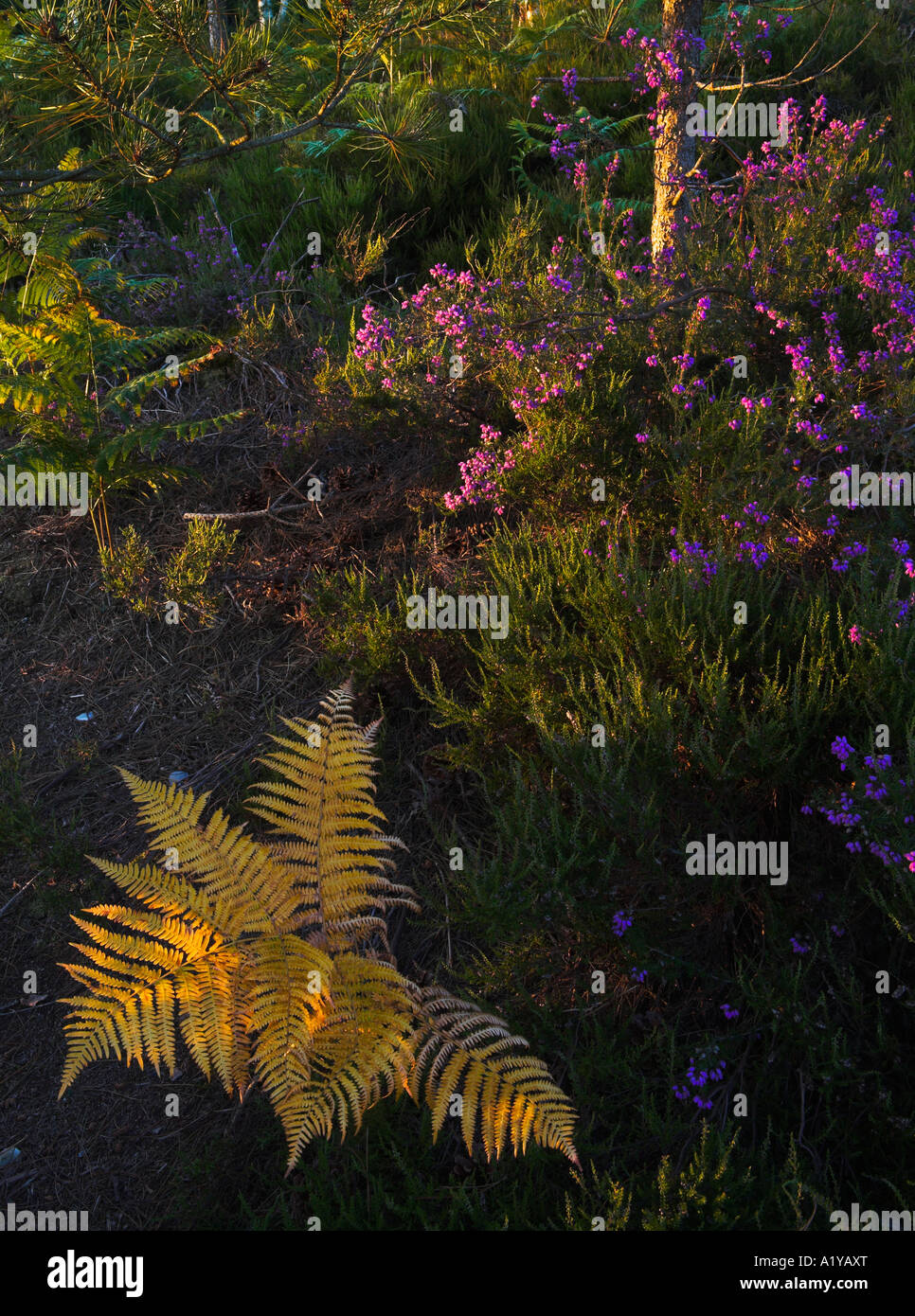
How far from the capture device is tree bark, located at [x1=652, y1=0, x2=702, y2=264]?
12.7 ft

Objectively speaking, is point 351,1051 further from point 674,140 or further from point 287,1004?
A: point 674,140

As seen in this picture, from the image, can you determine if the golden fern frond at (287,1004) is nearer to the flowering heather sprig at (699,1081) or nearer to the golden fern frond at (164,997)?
the golden fern frond at (164,997)

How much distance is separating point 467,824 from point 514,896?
558 millimetres

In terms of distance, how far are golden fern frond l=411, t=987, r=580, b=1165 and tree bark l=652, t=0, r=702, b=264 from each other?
125 inches

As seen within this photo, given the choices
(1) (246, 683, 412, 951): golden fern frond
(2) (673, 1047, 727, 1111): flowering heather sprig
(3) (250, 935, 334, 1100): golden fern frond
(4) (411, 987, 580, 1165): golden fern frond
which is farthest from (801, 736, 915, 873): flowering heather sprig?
(3) (250, 935, 334, 1100): golden fern frond

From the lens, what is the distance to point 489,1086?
187 cm

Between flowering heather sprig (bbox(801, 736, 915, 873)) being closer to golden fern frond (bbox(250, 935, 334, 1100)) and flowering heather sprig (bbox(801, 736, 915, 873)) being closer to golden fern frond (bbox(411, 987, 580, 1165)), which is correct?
golden fern frond (bbox(411, 987, 580, 1165))

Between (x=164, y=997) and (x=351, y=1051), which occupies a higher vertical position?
(x=164, y=997)

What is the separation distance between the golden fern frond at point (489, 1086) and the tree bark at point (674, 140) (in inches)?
125

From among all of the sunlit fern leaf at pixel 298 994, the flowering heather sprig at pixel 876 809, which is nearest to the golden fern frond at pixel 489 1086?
the sunlit fern leaf at pixel 298 994

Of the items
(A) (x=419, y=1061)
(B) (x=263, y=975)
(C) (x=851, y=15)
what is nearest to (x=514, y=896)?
(A) (x=419, y=1061)

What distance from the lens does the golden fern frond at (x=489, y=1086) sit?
181 centimetres

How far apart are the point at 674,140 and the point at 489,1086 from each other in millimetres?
3861

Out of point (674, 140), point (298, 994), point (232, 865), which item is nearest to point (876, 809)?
point (298, 994)
